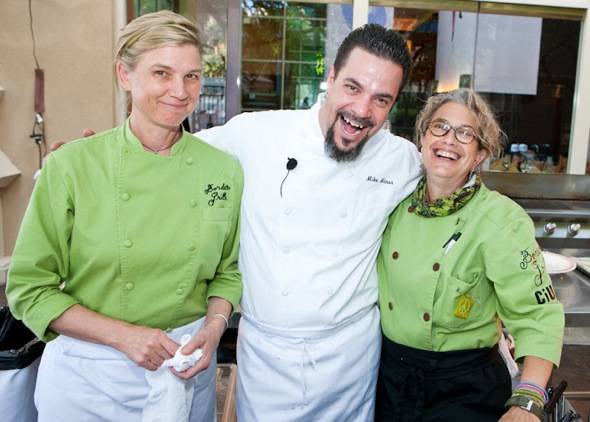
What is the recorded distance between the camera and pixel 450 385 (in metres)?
1.41

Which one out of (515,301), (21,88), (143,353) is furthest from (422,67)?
(143,353)

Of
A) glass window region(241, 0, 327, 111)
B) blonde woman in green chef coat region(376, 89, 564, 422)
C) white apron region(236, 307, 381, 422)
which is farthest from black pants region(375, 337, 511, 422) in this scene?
glass window region(241, 0, 327, 111)

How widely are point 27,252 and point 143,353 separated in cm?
31

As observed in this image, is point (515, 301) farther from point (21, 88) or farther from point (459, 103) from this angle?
point (21, 88)

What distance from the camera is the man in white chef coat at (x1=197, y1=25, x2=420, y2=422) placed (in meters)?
1.45

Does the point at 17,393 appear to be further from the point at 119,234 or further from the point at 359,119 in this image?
the point at 359,119

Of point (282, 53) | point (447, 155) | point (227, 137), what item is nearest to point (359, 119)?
point (447, 155)

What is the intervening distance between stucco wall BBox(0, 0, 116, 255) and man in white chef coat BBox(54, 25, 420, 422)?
2.32 m

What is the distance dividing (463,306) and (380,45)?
0.69m

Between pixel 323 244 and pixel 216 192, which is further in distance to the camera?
pixel 323 244

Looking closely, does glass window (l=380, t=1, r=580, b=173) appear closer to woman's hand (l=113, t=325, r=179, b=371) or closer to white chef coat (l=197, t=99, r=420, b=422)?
white chef coat (l=197, t=99, r=420, b=422)

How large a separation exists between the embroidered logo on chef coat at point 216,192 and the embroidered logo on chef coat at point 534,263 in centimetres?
71

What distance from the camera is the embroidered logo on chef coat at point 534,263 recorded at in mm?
1265

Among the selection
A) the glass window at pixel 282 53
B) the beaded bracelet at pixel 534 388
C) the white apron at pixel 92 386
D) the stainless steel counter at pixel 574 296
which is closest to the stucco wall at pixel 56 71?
the glass window at pixel 282 53
